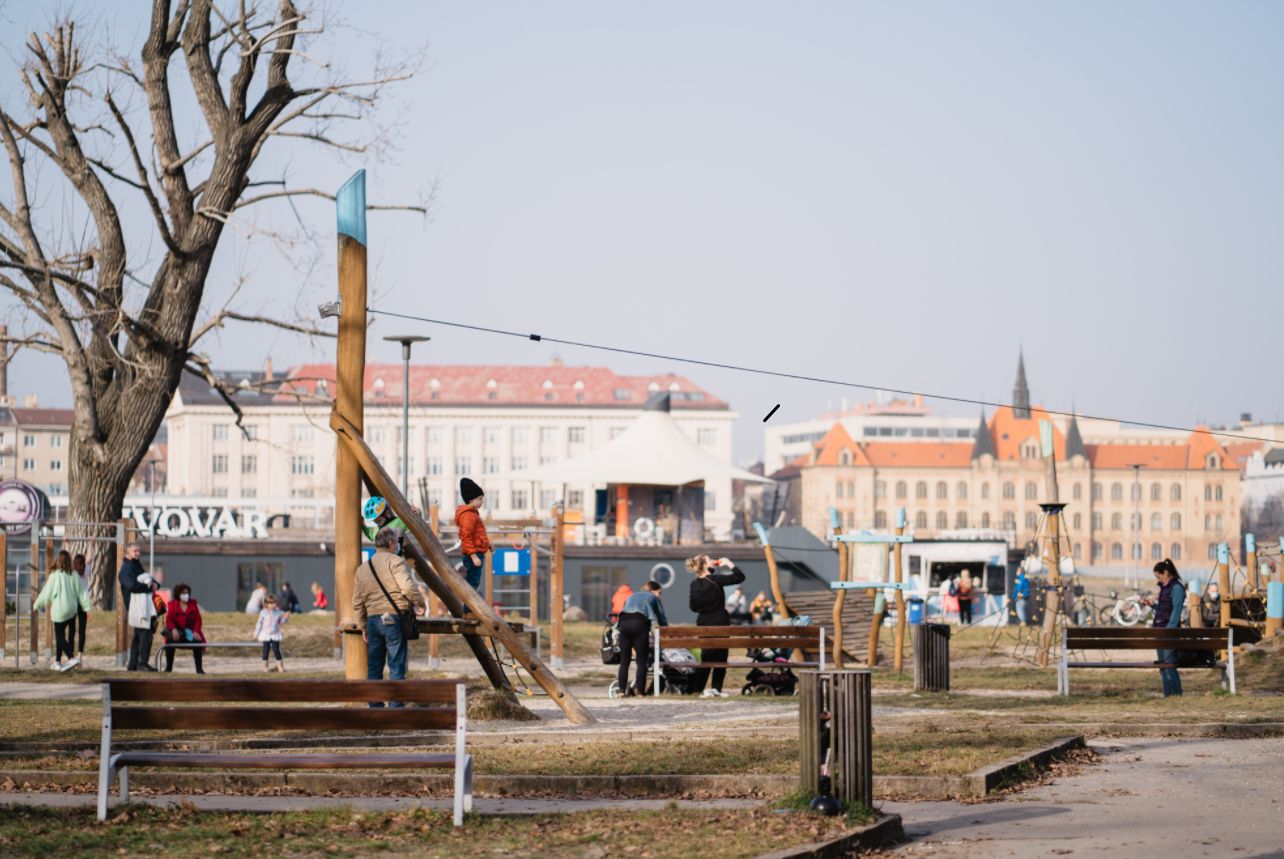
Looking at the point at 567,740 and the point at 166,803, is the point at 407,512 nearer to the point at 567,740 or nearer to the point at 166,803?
the point at 567,740

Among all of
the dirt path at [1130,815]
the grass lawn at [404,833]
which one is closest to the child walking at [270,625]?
the dirt path at [1130,815]

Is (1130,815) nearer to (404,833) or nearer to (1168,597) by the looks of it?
(404,833)

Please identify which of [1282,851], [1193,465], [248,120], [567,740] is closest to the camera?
[1282,851]

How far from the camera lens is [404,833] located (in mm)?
8078

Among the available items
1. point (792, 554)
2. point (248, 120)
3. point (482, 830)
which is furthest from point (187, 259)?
point (792, 554)

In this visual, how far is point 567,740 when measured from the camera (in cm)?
1273

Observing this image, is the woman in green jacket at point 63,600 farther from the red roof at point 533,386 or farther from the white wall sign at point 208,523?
the red roof at point 533,386

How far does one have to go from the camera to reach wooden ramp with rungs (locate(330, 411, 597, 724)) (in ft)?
46.7

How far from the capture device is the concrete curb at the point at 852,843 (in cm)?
734

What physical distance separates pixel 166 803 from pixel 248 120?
20.3 meters

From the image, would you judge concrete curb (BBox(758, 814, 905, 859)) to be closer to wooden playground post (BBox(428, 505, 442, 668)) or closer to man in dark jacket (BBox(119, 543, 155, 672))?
wooden playground post (BBox(428, 505, 442, 668))

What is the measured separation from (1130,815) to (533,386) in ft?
445

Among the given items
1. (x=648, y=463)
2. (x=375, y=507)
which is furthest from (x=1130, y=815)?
(x=648, y=463)

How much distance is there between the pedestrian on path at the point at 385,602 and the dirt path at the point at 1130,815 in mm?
5040
